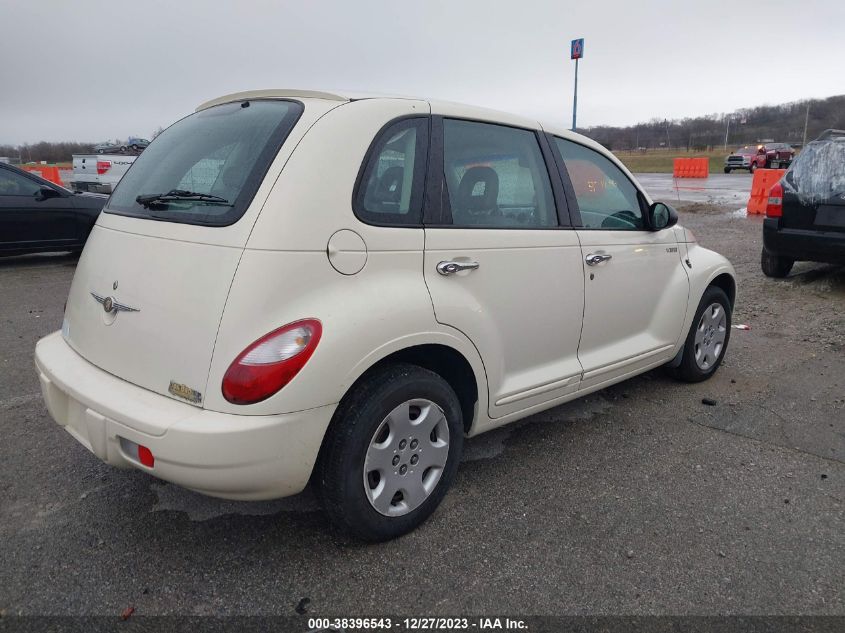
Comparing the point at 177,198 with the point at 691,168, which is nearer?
the point at 177,198

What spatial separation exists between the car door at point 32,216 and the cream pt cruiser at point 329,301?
6910mm

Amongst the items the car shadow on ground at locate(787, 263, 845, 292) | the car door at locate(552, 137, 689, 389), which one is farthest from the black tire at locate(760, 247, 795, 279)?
the car door at locate(552, 137, 689, 389)

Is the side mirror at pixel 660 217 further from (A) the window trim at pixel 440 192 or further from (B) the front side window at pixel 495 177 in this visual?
(A) the window trim at pixel 440 192

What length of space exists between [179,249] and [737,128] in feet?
279

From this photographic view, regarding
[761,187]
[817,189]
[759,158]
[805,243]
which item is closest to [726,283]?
[805,243]

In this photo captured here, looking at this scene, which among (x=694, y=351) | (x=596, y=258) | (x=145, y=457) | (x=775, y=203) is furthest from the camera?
(x=775, y=203)

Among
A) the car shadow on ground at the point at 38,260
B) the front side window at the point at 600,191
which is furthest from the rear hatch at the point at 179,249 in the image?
the car shadow on ground at the point at 38,260

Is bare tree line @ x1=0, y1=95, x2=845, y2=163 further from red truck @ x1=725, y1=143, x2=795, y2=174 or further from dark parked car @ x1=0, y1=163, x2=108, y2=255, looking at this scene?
dark parked car @ x1=0, y1=163, x2=108, y2=255

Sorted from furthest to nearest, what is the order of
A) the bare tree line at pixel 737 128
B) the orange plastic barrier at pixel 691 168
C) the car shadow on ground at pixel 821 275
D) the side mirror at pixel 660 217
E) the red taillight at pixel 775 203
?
the bare tree line at pixel 737 128 < the orange plastic barrier at pixel 691 168 < the car shadow on ground at pixel 821 275 < the red taillight at pixel 775 203 < the side mirror at pixel 660 217

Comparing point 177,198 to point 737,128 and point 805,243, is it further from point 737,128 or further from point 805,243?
point 737,128

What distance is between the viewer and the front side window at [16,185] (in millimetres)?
8742

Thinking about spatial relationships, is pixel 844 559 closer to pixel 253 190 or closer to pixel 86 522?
pixel 253 190

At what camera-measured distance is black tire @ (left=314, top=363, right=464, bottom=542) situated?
2.42 metres

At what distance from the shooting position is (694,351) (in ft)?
14.7
